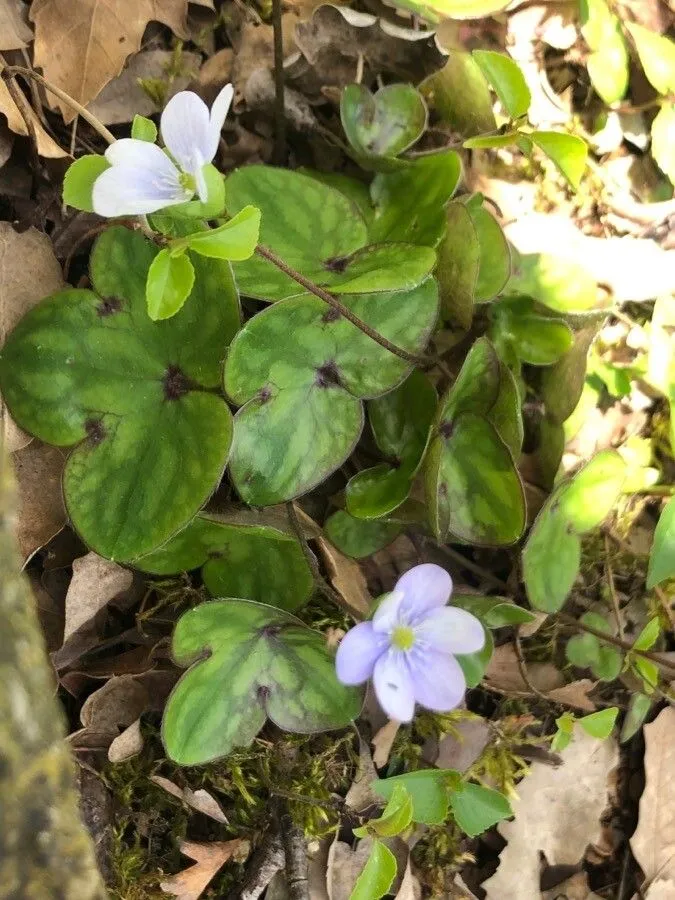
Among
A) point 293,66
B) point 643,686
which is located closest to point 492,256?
point 293,66

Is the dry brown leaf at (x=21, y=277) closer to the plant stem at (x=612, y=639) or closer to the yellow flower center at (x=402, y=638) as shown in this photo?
the yellow flower center at (x=402, y=638)

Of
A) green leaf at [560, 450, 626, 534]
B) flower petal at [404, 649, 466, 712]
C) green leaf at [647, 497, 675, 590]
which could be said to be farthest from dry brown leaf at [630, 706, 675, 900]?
flower petal at [404, 649, 466, 712]

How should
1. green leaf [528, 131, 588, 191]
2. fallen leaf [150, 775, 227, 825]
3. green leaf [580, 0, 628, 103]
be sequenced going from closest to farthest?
1. green leaf [528, 131, 588, 191]
2. fallen leaf [150, 775, 227, 825]
3. green leaf [580, 0, 628, 103]

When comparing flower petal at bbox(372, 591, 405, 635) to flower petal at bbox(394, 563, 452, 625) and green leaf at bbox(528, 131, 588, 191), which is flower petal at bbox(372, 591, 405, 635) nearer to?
flower petal at bbox(394, 563, 452, 625)

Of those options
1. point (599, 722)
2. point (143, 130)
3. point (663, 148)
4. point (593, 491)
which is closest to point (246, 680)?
point (599, 722)

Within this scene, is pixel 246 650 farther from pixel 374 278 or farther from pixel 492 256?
pixel 492 256
